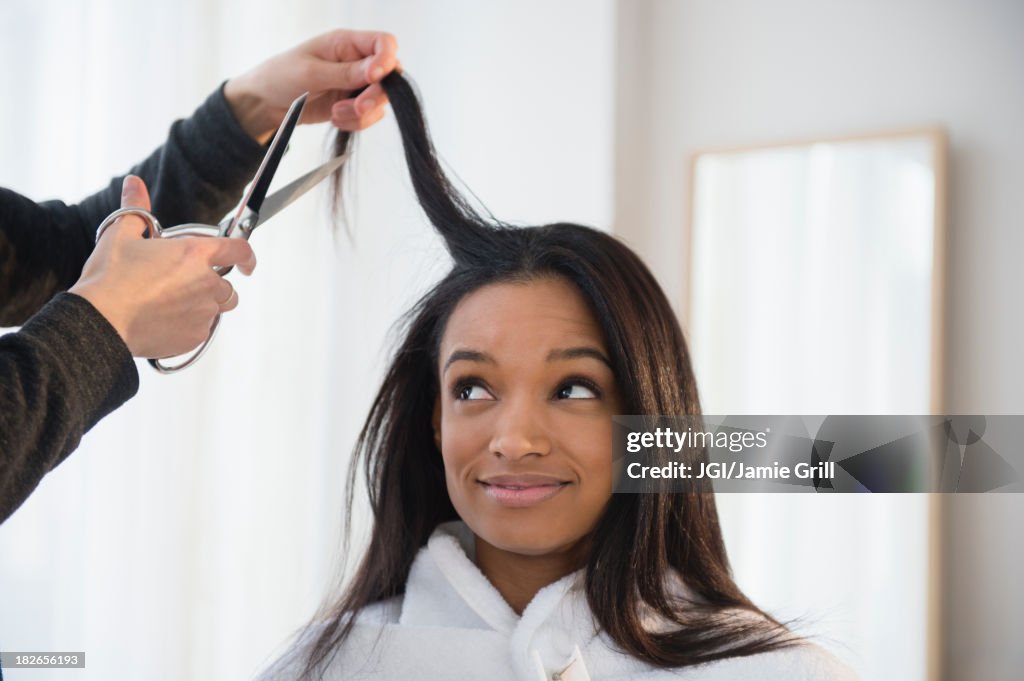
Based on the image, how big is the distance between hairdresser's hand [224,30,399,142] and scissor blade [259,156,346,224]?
9 centimetres

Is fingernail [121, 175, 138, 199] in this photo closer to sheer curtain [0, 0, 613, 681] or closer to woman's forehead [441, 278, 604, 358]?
woman's forehead [441, 278, 604, 358]

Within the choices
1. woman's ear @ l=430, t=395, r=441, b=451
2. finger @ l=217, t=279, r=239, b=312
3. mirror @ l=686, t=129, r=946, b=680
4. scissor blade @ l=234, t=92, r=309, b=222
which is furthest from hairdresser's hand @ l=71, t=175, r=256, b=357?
mirror @ l=686, t=129, r=946, b=680

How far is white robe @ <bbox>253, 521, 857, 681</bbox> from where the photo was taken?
979 mm

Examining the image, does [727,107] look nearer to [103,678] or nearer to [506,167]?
[506,167]

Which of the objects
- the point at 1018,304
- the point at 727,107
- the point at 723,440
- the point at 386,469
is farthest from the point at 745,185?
the point at 386,469

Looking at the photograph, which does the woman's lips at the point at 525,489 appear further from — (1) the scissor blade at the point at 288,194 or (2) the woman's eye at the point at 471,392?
(1) the scissor blade at the point at 288,194

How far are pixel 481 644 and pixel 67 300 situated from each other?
21.8 inches

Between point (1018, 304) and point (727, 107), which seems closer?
point (1018, 304)

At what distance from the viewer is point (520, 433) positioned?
996 mm

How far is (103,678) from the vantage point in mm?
1472

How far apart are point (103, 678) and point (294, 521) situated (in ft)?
1.59

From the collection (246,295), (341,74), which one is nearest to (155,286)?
(341,74)

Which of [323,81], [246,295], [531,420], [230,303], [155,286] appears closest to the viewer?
[155,286]

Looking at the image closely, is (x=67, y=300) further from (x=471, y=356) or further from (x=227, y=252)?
(x=471, y=356)
